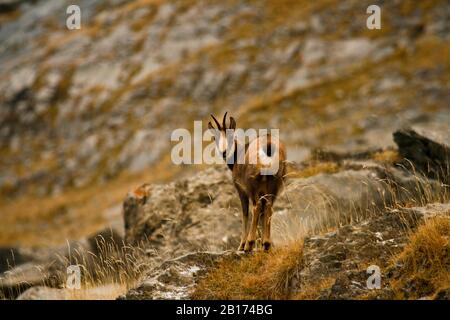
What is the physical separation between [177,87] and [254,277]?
67984mm

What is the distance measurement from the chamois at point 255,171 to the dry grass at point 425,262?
2719 mm

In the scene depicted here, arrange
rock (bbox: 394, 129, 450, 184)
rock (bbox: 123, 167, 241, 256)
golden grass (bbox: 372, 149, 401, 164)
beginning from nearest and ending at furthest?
1. rock (bbox: 123, 167, 241, 256)
2. rock (bbox: 394, 129, 450, 184)
3. golden grass (bbox: 372, 149, 401, 164)

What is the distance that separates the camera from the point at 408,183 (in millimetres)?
16000

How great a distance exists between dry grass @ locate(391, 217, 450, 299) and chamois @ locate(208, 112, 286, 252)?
2719 millimetres

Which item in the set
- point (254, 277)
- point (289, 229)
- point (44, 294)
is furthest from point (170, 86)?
point (254, 277)

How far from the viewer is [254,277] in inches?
416

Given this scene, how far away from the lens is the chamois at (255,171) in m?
11.7

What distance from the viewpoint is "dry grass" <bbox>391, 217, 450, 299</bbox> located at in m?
9.07

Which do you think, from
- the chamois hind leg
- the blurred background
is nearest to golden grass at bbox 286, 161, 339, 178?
the chamois hind leg

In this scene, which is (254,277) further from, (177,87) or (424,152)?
(177,87)

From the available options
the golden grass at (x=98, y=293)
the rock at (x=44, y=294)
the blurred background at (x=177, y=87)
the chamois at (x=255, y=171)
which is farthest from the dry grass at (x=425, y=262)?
the blurred background at (x=177, y=87)

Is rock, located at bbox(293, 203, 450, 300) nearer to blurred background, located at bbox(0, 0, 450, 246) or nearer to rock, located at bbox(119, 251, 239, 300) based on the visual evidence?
rock, located at bbox(119, 251, 239, 300)

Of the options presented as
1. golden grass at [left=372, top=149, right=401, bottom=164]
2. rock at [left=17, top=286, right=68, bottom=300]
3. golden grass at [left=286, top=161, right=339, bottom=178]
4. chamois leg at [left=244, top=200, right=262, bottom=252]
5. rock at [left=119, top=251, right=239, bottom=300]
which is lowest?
rock at [left=17, top=286, right=68, bottom=300]
